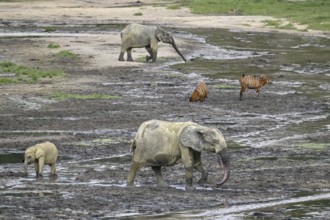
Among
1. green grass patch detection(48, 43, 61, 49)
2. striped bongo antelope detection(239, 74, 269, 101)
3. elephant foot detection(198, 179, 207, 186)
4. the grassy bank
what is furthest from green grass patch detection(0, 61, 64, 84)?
the grassy bank

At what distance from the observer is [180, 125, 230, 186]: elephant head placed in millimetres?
17672

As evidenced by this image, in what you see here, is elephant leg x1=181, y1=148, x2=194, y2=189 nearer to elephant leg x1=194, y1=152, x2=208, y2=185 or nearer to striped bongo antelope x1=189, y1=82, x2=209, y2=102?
elephant leg x1=194, y1=152, x2=208, y2=185

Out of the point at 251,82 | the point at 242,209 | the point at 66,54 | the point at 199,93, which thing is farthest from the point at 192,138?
the point at 66,54

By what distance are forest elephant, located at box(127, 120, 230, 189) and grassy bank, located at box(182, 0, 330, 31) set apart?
3816 cm

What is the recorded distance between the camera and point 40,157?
19391 millimetres

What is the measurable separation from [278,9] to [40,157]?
4847 centimetres

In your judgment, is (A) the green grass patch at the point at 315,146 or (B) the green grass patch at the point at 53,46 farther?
Result: (B) the green grass patch at the point at 53,46

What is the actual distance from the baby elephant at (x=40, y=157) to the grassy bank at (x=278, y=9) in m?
37.5

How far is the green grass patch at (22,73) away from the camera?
33.9 metres

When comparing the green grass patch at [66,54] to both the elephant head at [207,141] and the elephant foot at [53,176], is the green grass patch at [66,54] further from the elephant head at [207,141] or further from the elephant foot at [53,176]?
the elephant head at [207,141]

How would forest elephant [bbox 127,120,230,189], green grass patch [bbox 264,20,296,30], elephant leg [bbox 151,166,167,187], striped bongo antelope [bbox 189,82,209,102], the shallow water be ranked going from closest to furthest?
the shallow water, forest elephant [bbox 127,120,230,189], elephant leg [bbox 151,166,167,187], striped bongo antelope [bbox 189,82,209,102], green grass patch [bbox 264,20,296,30]

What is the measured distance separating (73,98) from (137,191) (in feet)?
42.0

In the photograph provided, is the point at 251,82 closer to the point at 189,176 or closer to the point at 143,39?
the point at 143,39

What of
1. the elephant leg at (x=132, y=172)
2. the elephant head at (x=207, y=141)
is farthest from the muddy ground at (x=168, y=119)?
the elephant head at (x=207, y=141)
